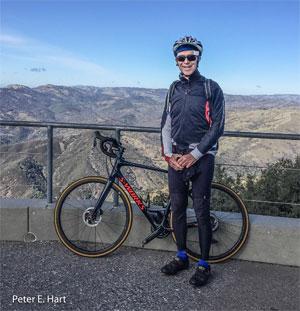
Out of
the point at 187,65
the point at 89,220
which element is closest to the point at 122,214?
the point at 89,220

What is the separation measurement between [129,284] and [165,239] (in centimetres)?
90

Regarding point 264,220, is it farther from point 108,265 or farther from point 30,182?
point 30,182

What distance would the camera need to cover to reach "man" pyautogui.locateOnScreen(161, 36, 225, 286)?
3.80 m

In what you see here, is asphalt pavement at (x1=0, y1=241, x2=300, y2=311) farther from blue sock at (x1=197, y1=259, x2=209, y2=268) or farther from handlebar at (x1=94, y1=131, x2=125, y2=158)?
handlebar at (x1=94, y1=131, x2=125, y2=158)

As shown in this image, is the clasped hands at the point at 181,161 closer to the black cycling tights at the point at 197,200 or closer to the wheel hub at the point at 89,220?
the black cycling tights at the point at 197,200

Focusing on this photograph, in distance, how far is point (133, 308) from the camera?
3482 mm

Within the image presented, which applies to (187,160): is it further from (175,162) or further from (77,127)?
(77,127)

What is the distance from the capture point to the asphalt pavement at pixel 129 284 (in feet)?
11.6

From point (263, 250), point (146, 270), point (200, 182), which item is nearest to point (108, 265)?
point (146, 270)

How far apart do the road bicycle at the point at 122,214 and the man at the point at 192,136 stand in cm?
41

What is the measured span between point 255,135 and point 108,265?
206 cm

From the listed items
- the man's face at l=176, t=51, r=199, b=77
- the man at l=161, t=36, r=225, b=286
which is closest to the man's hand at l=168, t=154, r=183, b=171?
the man at l=161, t=36, r=225, b=286

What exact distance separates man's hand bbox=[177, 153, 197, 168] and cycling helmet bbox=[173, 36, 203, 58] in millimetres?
950

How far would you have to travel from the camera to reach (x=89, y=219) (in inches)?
182
